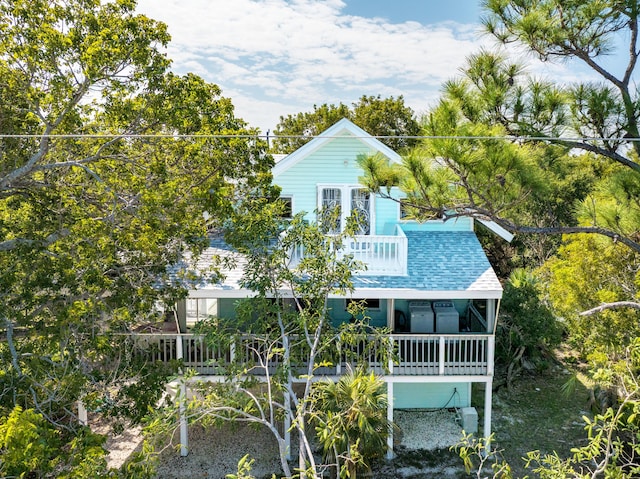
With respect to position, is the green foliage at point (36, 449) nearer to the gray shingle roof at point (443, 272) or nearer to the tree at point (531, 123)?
the tree at point (531, 123)

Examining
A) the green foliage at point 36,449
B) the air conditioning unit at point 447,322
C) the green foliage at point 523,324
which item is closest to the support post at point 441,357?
the air conditioning unit at point 447,322

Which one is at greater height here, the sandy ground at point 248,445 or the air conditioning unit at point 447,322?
the air conditioning unit at point 447,322

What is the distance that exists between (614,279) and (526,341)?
3740 millimetres

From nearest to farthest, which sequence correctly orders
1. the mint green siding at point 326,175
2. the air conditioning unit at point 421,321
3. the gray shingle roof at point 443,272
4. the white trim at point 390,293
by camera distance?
the white trim at point 390,293
the gray shingle roof at point 443,272
the air conditioning unit at point 421,321
the mint green siding at point 326,175

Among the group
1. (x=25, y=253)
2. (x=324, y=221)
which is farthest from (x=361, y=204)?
(x=25, y=253)

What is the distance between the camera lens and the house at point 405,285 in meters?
10.8

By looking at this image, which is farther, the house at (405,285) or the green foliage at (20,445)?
the house at (405,285)

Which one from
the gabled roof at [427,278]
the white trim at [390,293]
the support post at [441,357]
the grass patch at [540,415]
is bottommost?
Result: the grass patch at [540,415]

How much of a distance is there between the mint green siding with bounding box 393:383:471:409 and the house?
1.1 inches

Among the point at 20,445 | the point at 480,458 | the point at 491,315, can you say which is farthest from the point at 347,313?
the point at 20,445

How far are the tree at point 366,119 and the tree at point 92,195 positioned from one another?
18.8 m

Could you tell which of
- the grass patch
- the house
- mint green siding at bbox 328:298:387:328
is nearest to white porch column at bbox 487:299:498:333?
the house

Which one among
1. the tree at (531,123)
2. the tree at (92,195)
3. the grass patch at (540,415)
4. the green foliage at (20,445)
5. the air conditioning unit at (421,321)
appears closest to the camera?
the green foliage at (20,445)

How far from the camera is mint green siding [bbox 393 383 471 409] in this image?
1311 cm
